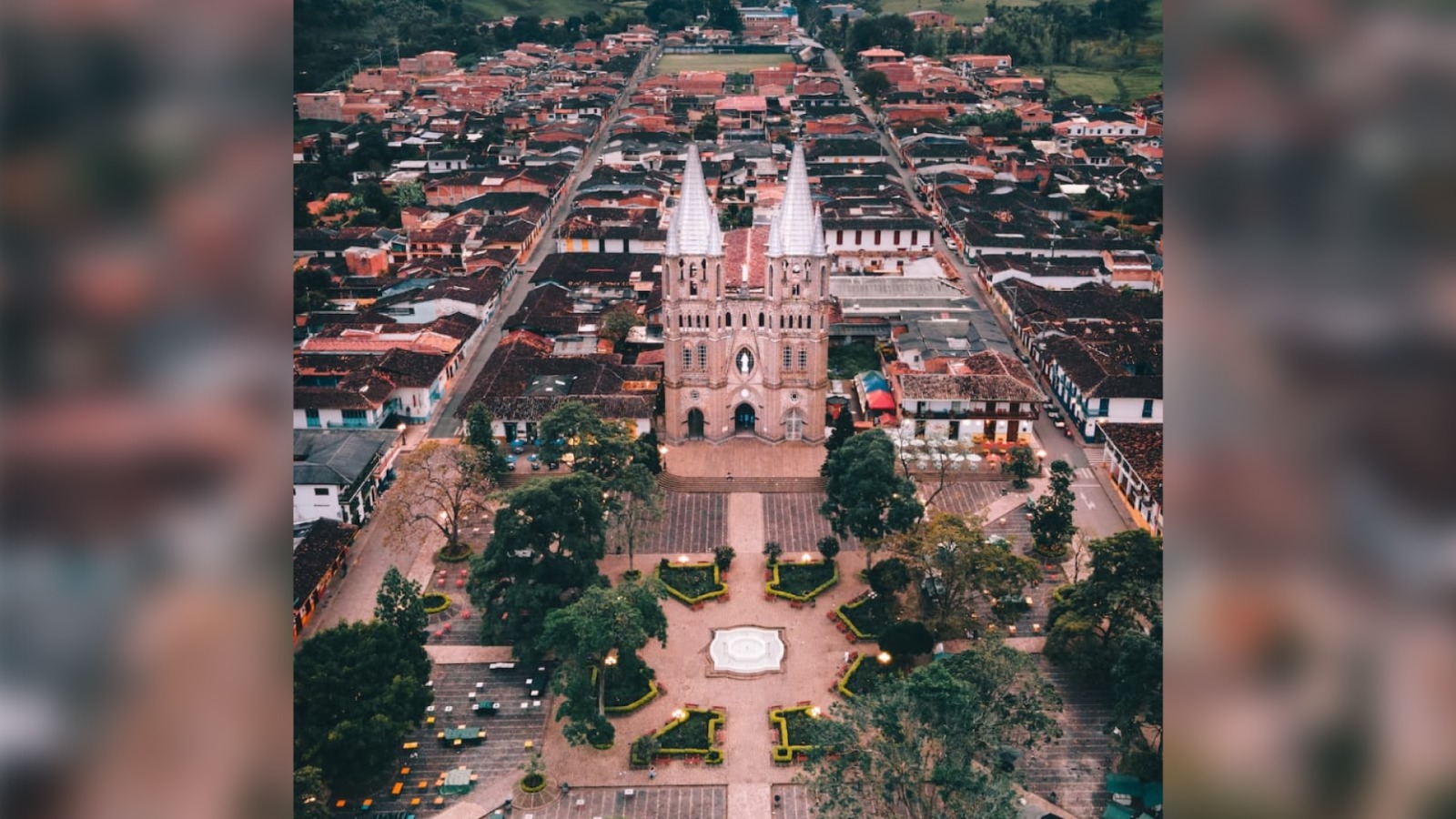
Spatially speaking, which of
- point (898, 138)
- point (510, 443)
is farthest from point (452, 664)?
point (898, 138)

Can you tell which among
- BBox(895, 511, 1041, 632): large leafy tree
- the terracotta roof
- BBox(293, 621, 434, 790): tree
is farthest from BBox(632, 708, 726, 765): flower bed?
the terracotta roof

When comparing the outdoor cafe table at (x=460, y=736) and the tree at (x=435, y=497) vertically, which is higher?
the tree at (x=435, y=497)

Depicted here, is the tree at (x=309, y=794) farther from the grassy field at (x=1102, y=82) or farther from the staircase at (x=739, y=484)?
the grassy field at (x=1102, y=82)

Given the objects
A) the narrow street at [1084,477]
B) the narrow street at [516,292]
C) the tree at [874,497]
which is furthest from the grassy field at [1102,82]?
the tree at [874,497]

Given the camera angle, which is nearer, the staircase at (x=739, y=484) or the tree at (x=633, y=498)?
the tree at (x=633, y=498)

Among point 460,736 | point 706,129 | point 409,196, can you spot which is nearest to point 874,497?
point 460,736
